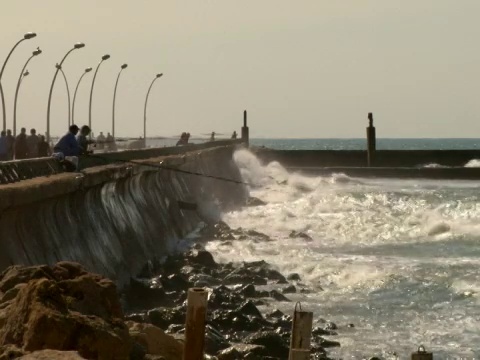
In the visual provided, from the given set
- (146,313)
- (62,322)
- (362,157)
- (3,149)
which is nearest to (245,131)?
(362,157)

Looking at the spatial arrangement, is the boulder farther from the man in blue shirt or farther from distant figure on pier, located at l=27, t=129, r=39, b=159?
distant figure on pier, located at l=27, t=129, r=39, b=159

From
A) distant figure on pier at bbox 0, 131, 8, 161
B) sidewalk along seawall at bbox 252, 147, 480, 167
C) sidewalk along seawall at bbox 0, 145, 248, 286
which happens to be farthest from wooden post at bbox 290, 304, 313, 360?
sidewalk along seawall at bbox 252, 147, 480, 167

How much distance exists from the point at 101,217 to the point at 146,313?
4.77 m

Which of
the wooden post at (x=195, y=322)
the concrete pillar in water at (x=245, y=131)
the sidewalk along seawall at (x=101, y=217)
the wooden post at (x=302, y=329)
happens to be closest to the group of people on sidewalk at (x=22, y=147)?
the sidewalk along seawall at (x=101, y=217)

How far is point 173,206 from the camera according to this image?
3253 cm

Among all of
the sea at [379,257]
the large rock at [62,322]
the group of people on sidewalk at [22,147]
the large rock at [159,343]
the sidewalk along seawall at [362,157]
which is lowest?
the sea at [379,257]

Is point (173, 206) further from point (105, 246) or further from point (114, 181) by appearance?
point (105, 246)

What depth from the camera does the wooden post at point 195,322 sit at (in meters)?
8.00

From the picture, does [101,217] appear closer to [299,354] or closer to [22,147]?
[22,147]

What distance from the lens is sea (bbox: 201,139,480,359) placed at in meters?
18.0

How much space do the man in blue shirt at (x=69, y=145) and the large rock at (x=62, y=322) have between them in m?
10.7

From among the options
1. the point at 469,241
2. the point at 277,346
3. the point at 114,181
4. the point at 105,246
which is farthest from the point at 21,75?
the point at 277,346

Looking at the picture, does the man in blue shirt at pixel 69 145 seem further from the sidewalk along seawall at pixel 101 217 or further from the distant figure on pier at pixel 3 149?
the distant figure on pier at pixel 3 149

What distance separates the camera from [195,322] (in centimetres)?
805
